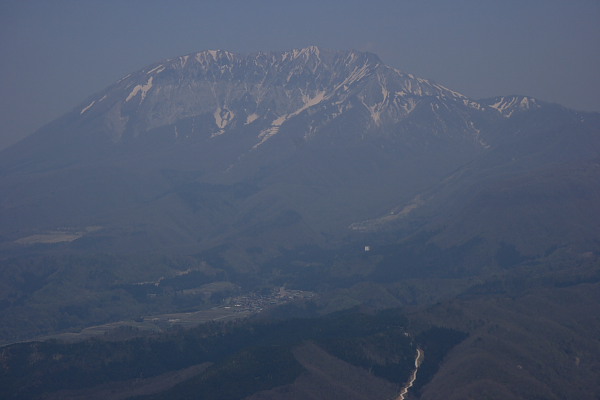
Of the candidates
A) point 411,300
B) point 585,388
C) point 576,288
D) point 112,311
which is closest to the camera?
point 585,388

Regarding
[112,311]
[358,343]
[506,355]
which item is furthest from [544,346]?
[112,311]

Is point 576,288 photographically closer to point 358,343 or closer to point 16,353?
point 358,343

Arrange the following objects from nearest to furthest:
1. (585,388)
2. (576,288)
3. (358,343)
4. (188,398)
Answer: (188,398) → (585,388) → (358,343) → (576,288)

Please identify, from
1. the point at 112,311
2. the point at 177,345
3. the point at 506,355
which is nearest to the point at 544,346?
the point at 506,355

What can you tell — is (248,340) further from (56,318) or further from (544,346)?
(56,318)

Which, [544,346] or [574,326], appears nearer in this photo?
[544,346]

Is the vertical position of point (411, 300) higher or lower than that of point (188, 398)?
lower

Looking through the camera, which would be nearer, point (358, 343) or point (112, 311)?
point (358, 343)

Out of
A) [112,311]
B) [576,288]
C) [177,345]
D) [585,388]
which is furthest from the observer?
[112,311]

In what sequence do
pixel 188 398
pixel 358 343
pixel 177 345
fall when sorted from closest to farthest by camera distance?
pixel 188 398
pixel 358 343
pixel 177 345
